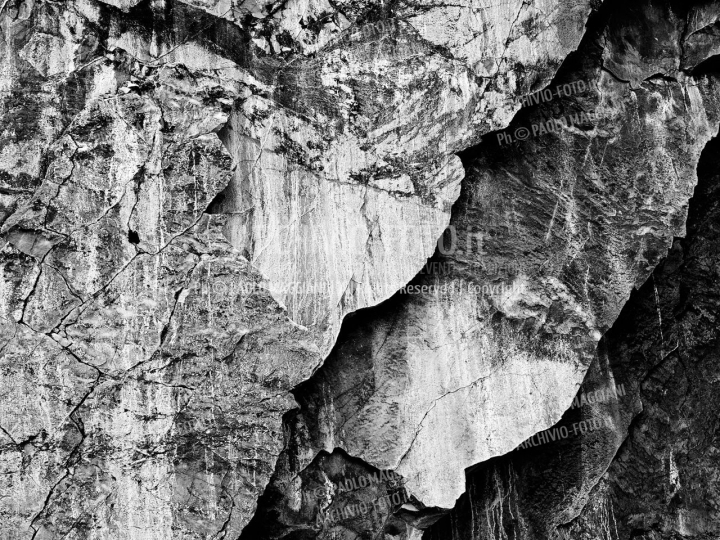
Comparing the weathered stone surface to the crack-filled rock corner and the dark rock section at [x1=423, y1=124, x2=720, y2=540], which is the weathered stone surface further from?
the dark rock section at [x1=423, y1=124, x2=720, y2=540]

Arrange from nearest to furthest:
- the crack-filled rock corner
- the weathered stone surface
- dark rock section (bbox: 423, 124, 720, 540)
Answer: the crack-filled rock corner, the weathered stone surface, dark rock section (bbox: 423, 124, 720, 540)

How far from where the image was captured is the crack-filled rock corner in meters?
6.95

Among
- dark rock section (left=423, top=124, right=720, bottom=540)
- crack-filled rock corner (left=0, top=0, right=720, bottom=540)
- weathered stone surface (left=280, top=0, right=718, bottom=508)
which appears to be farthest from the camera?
dark rock section (left=423, top=124, right=720, bottom=540)

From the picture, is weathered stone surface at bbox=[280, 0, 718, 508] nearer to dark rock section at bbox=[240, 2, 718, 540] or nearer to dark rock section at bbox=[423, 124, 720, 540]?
dark rock section at bbox=[240, 2, 718, 540]

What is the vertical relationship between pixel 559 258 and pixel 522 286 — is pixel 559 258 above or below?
above

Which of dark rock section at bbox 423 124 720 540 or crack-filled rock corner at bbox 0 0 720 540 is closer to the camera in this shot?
crack-filled rock corner at bbox 0 0 720 540

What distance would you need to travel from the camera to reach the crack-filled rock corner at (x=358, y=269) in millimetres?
6945

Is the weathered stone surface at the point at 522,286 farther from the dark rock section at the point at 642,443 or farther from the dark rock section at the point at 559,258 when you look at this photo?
the dark rock section at the point at 642,443

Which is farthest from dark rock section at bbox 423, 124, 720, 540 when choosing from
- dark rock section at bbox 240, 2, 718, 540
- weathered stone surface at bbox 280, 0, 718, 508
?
weathered stone surface at bbox 280, 0, 718, 508

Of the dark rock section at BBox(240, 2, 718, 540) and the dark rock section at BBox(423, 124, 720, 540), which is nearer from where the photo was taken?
the dark rock section at BBox(240, 2, 718, 540)

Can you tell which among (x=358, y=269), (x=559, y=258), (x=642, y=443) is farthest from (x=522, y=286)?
(x=642, y=443)

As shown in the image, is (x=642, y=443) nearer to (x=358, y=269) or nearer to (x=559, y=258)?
(x=559, y=258)

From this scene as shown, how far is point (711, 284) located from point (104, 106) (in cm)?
568

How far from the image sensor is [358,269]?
7438 millimetres
